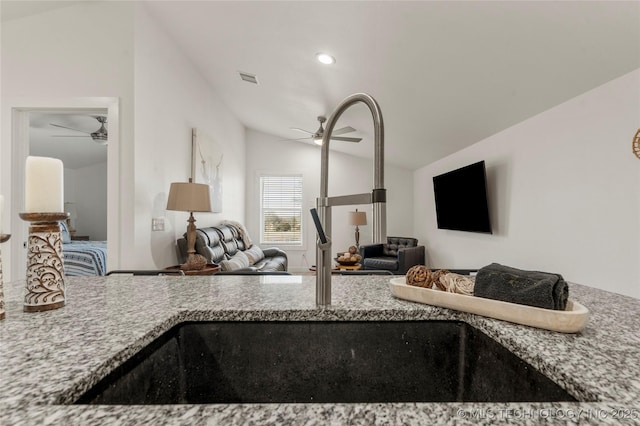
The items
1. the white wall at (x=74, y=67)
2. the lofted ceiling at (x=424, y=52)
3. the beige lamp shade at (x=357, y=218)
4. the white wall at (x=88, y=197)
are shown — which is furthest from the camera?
the white wall at (x=88, y=197)

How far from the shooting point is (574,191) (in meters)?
2.18

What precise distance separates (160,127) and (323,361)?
2931 mm

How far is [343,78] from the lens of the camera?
3045 millimetres

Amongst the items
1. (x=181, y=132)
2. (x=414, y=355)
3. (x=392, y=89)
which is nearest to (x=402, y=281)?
(x=414, y=355)

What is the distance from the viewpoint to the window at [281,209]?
6363 millimetres

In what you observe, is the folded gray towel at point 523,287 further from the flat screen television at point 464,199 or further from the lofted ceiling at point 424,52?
the flat screen television at point 464,199

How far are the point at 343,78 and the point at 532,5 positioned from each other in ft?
5.71

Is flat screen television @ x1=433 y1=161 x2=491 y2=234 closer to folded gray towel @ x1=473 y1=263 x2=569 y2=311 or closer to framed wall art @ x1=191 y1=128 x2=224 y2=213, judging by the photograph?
folded gray towel @ x1=473 y1=263 x2=569 y2=311

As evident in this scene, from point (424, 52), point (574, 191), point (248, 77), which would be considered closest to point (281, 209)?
point (248, 77)

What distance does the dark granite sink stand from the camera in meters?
0.73

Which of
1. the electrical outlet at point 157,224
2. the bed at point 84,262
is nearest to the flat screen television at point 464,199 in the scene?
the electrical outlet at point 157,224

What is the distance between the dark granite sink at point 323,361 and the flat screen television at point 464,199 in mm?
2881

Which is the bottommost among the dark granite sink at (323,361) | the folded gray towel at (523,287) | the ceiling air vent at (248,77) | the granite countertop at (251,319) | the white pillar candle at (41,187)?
the dark granite sink at (323,361)

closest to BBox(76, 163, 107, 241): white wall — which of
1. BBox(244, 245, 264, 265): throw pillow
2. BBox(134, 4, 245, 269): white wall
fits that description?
BBox(244, 245, 264, 265): throw pillow
